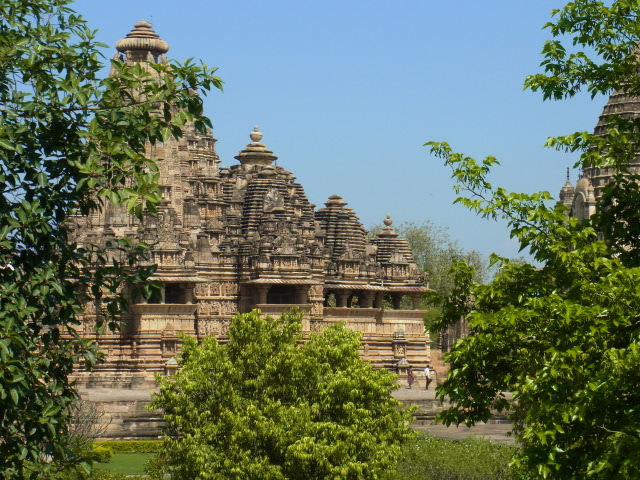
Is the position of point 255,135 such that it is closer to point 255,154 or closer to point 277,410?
point 255,154

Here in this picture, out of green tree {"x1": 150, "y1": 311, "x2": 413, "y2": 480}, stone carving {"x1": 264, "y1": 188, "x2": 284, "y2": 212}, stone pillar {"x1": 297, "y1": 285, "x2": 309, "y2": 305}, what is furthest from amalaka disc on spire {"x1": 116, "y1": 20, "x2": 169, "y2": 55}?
green tree {"x1": 150, "y1": 311, "x2": 413, "y2": 480}

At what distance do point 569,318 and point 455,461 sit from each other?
51.7ft

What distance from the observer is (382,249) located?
209ft

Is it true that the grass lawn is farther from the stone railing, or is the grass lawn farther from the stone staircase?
the stone staircase

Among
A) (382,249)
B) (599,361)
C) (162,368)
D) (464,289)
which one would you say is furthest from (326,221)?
(599,361)

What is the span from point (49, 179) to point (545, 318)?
5.64 m

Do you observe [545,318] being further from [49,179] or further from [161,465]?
[161,465]

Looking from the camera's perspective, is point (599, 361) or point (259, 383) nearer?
point (599, 361)

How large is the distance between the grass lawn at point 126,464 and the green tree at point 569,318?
64.1 ft

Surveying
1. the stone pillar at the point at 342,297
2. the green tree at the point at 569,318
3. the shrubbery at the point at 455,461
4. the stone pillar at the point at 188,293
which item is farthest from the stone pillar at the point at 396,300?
the green tree at the point at 569,318

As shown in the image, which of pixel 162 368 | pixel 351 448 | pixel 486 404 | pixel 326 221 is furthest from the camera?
pixel 326 221

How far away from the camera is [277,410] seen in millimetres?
27766

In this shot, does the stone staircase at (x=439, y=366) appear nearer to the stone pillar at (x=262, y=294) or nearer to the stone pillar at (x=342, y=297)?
the stone pillar at (x=342, y=297)

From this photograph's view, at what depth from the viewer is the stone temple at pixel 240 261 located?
51406 millimetres
